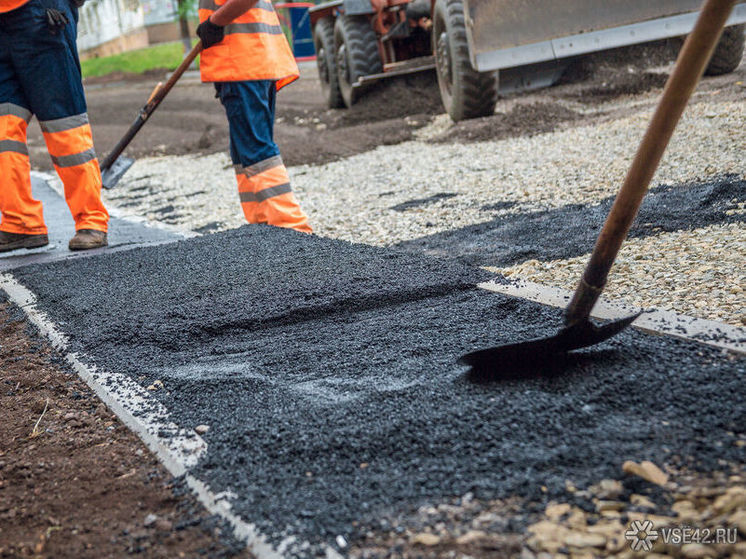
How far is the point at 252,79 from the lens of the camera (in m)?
4.12

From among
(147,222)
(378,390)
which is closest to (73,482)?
(378,390)

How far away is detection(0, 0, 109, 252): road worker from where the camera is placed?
406 cm

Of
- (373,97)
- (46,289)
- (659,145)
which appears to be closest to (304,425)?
(659,145)

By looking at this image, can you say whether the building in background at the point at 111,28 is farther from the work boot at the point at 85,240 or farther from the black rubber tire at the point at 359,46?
the work boot at the point at 85,240

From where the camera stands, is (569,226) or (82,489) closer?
(82,489)

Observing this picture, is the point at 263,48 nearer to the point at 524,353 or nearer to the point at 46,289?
the point at 46,289

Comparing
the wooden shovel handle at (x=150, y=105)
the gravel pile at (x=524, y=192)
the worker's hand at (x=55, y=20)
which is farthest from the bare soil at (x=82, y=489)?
the wooden shovel handle at (x=150, y=105)

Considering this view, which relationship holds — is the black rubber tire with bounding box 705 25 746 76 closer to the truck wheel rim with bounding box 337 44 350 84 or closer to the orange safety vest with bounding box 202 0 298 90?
the truck wheel rim with bounding box 337 44 350 84

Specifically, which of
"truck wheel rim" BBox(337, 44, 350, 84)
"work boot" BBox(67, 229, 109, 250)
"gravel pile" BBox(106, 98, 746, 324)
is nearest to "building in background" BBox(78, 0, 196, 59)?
"truck wheel rim" BBox(337, 44, 350, 84)

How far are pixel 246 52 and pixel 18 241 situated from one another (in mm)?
1758

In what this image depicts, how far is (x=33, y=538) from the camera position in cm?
160

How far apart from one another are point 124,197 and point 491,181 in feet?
12.8

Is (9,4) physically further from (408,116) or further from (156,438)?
(408,116)

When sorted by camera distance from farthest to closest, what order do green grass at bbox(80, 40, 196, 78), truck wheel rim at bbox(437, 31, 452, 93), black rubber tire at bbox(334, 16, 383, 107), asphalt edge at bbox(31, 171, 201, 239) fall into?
→ green grass at bbox(80, 40, 196, 78) < black rubber tire at bbox(334, 16, 383, 107) < truck wheel rim at bbox(437, 31, 452, 93) < asphalt edge at bbox(31, 171, 201, 239)
